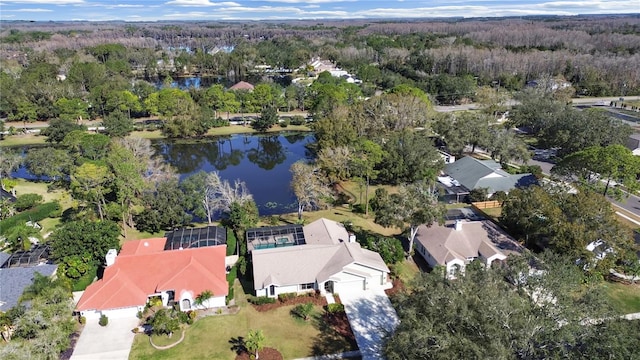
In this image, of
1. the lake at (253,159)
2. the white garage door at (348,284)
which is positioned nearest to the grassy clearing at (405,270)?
the white garage door at (348,284)

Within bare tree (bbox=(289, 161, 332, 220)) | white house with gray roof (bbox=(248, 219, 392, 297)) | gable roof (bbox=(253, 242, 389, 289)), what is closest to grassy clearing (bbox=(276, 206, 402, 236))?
bare tree (bbox=(289, 161, 332, 220))

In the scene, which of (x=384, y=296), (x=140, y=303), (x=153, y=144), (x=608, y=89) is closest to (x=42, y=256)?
(x=140, y=303)

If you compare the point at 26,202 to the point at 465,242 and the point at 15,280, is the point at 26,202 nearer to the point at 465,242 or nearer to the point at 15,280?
the point at 15,280

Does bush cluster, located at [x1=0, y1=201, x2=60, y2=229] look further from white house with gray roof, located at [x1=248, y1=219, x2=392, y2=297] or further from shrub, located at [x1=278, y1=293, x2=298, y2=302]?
shrub, located at [x1=278, y1=293, x2=298, y2=302]

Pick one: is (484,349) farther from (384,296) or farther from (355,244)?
(355,244)

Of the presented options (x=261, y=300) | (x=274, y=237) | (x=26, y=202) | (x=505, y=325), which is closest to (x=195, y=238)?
(x=274, y=237)

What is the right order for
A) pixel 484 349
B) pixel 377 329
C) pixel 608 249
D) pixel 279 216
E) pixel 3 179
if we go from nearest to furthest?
1. pixel 484 349
2. pixel 377 329
3. pixel 608 249
4. pixel 279 216
5. pixel 3 179
